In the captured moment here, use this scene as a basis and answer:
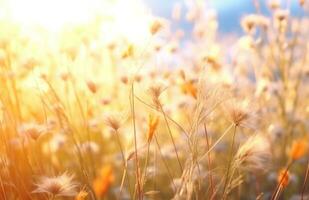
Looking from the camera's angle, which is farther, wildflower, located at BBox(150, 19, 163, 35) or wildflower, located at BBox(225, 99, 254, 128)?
wildflower, located at BBox(150, 19, 163, 35)

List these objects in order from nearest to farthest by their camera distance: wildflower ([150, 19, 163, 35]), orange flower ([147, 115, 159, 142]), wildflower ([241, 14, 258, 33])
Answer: orange flower ([147, 115, 159, 142]), wildflower ([150, 19, 163, 35]), wildflower ([241, 14, 258, 33])

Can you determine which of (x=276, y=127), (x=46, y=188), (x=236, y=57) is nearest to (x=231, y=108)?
(x=46, y=188)

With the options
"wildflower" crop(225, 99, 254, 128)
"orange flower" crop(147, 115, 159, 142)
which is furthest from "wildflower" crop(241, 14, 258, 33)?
"orange flower" crop(147, 115, 159, 142)

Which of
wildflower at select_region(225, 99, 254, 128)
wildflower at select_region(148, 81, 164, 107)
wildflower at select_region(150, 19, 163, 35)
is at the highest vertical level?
wildflower at select_region(150, 19, 163, 35)

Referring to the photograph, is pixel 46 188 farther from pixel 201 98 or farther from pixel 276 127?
pixel 276 127

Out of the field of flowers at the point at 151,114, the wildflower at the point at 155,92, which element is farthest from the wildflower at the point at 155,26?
the wildflower at the point at 155,92

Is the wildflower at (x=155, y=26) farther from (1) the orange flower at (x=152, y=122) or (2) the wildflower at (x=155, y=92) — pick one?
(1) the orange flower at (x=152, y=122)

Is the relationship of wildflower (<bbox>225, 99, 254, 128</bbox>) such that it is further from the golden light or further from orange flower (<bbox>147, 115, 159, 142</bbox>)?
the golden light

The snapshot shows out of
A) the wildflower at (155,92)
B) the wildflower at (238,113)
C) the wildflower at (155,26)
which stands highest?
the wildflower at (155,26)

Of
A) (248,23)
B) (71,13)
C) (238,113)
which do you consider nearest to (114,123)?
(238,113)

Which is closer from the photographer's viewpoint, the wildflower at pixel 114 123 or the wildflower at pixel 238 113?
the wildflower at pixel 238 113
